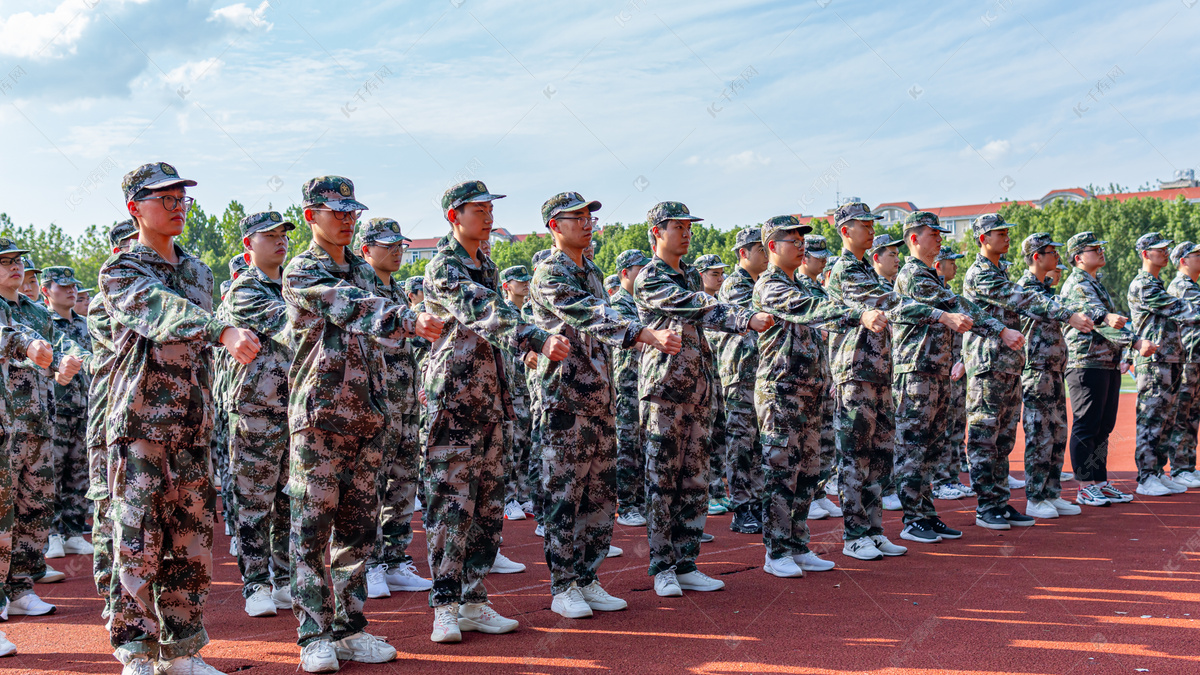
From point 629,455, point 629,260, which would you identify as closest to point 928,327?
point 629,455

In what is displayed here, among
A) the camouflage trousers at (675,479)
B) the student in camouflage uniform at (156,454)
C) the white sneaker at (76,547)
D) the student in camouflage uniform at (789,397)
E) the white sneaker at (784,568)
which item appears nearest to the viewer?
the student in camouflage uniform at (156,454)

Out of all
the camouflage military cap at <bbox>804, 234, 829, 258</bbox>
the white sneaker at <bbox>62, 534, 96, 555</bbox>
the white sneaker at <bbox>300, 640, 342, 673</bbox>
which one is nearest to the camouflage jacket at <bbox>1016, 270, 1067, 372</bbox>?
the camouflage military cap at <bbox>804, 234, 829, 258</bbox>

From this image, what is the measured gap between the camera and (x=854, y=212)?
6703mm

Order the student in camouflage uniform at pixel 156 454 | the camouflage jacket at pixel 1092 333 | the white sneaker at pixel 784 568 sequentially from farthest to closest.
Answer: the camouflage jacket at pixel 1092 333 < the white sneaker at pixel 784 568 < the student in camouflage uniform at pixel 156 454

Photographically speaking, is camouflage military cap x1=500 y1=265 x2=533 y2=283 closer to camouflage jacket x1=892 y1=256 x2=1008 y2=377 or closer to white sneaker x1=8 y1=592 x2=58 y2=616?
camouflage jacket x1=892 y1=256 x2=1008 y2=377

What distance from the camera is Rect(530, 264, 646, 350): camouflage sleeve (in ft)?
15.9

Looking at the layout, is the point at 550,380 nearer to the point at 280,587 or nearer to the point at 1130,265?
the point at 280,587

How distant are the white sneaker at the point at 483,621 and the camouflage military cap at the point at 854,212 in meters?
3.84

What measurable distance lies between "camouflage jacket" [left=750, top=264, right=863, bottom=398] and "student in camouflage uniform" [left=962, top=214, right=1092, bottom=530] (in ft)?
6.63

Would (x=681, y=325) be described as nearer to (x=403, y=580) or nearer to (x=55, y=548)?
(x=403, y=580)

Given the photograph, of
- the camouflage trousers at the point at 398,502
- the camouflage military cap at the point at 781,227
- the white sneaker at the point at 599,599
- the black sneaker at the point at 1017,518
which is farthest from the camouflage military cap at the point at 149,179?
the black sneaker at the point at 1017,518

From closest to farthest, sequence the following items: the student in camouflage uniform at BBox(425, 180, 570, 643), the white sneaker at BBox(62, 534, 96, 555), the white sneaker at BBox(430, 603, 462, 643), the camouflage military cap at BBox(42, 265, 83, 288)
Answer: the white sneaker at BBox(430, 603, 462, 643)
the student in camouflage uniform at BBox(425, 180, 570, 643)
the white sneaker at BBox(62, 534, 96, 555)
the camouflage military cap at BBox(42, 265, 83, 288)

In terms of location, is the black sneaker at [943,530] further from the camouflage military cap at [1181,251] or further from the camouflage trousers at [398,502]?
the camouflage military cap at [1181,251]

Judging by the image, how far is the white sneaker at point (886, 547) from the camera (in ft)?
21.6
